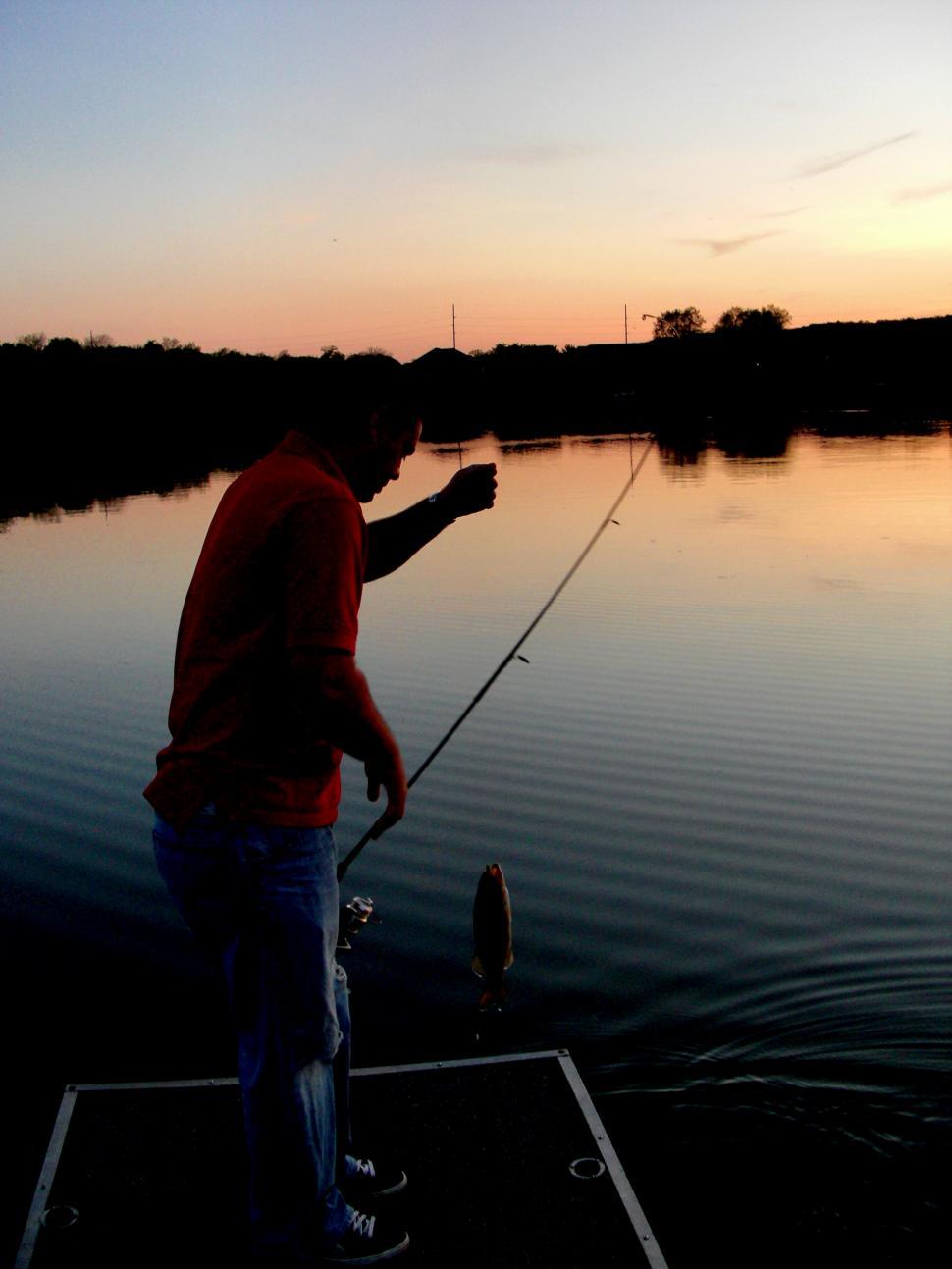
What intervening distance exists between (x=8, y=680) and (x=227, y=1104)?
8218 millimetres

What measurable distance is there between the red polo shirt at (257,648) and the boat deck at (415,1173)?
1285 millimetres

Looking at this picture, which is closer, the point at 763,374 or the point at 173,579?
the point at 173,579

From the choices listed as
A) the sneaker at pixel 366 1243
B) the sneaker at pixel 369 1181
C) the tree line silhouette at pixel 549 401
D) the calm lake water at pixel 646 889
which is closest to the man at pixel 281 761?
the sneaker at pixel 366 1243

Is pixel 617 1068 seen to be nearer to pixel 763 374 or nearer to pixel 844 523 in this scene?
pixel 844 523

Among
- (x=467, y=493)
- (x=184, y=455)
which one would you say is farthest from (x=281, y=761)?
(x=184, y=455)

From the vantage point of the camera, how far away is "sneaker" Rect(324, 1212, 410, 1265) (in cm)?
304

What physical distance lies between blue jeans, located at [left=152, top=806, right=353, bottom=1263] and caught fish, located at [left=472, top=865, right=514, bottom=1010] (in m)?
0.67

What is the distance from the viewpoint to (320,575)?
2545 millimetres

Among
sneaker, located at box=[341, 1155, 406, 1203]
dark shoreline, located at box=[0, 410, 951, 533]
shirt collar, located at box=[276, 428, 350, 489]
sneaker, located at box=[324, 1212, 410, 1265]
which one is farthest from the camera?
dark shoreline, located at box=[0, 410, 951, 533]

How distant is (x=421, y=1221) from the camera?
328 cm

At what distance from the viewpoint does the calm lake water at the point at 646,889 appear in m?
4.10

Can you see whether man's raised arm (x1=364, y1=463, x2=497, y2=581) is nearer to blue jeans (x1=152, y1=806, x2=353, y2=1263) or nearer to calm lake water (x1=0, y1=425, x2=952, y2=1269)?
blue jeans (x1=152, y1=806, x2=353, y2=1263)

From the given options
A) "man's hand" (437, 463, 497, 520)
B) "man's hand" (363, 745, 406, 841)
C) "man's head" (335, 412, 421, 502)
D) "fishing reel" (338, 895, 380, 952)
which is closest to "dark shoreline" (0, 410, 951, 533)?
"man's hand" (437, 463, 497, 520)

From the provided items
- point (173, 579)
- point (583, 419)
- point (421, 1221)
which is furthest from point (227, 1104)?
point (583, 419)
